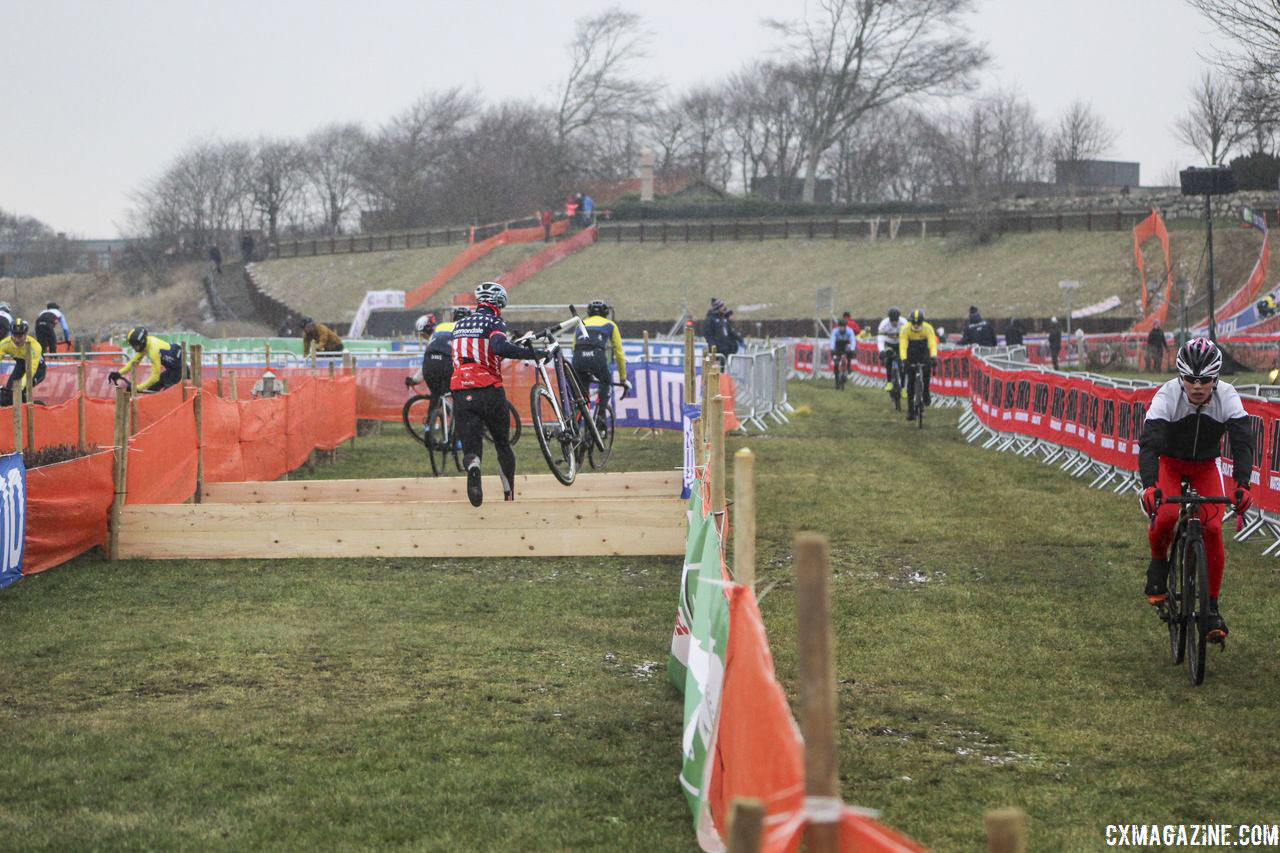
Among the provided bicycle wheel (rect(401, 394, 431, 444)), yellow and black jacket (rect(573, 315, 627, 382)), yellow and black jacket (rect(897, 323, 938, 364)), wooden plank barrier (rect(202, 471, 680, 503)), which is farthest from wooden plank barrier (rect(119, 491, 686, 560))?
yellow and black jacket (rect(897, 323, 938, 364))

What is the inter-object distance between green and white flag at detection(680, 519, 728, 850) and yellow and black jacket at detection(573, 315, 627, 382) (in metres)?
10.7

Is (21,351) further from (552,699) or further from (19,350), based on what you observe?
(552,699)

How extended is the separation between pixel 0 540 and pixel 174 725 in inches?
160

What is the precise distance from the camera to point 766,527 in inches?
557

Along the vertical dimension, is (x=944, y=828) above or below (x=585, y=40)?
below

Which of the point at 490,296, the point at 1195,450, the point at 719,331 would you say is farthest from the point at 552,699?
the point at 719,331

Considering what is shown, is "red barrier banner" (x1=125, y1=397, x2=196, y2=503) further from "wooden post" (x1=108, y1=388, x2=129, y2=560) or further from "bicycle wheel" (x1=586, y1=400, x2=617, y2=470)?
"bicycle wheel" (x1=586, y1=400, x2=617, y2=470)

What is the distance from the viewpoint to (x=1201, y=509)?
27.1ft

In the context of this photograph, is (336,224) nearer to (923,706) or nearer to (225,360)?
(225,360)

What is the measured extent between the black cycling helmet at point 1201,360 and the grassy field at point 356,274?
211 feet

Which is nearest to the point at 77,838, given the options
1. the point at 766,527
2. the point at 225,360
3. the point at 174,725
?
the point at 174,725

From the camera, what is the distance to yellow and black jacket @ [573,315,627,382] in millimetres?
17297

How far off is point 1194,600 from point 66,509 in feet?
26.8

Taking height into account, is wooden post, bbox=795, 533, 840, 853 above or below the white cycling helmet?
below
